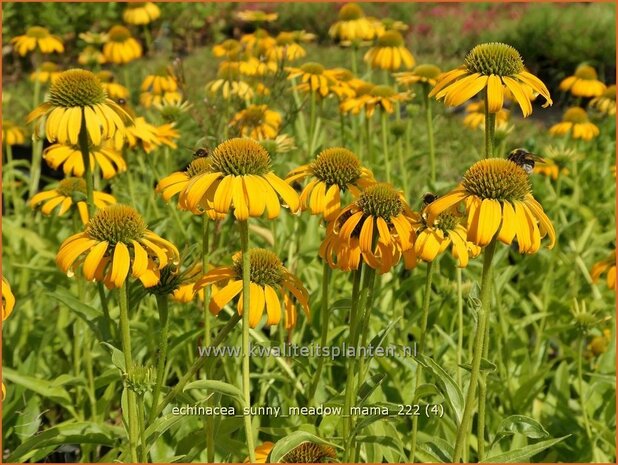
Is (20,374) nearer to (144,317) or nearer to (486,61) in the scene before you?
(144,317)

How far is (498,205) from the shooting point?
56.4 inches

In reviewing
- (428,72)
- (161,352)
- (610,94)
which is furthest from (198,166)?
(610,94)

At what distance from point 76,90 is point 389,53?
1832mm

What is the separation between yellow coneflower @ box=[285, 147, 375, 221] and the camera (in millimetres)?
1727

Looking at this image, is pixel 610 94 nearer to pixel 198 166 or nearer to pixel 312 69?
pixel 312 69

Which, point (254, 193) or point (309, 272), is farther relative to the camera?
point (309, 272)

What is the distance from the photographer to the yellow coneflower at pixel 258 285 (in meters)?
1.61

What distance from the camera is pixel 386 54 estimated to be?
135 inches

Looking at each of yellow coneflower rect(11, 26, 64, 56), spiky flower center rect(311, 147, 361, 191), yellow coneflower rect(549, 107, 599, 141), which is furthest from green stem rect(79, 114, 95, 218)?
yellow coneflower rect(549, 107, 599, 141)

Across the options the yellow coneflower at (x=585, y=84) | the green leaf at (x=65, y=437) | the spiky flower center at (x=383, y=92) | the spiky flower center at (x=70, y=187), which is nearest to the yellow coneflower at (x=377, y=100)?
the spiky flower center at (x=383, y=92)

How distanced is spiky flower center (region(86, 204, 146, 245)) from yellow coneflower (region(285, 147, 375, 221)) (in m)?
0.35

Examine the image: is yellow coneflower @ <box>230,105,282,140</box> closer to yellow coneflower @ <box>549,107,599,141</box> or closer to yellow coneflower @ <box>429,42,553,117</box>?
yellow coneflower @ <box>429,42,553,117</box>

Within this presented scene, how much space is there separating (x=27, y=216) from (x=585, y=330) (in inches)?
96.1

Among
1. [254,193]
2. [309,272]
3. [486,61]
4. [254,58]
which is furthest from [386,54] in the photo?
[254,193]
